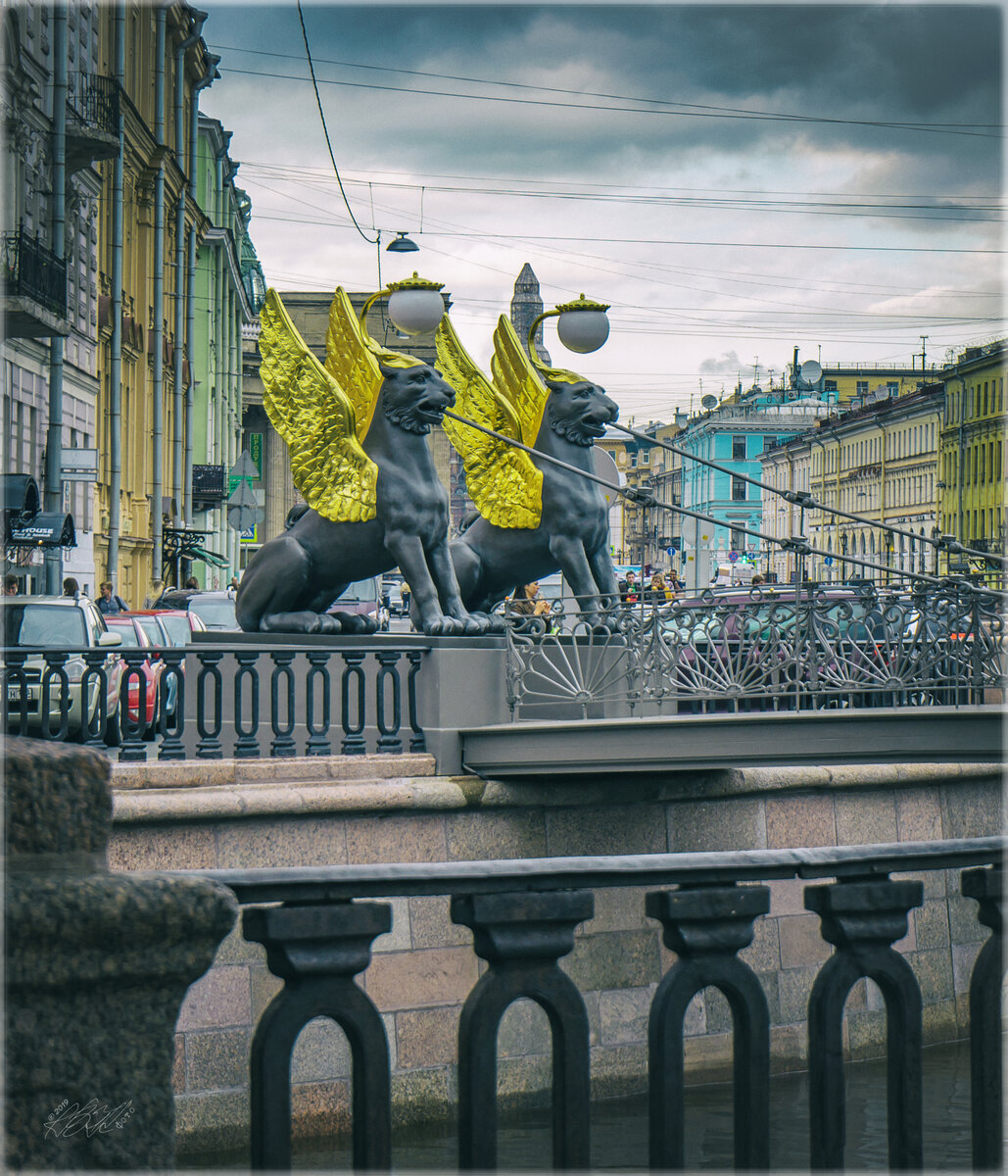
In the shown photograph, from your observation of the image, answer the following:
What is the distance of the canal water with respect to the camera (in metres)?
7.96

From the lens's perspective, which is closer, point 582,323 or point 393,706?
point 393,706

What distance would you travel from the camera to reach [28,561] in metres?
24.2

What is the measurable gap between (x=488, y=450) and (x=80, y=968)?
33.3 ft

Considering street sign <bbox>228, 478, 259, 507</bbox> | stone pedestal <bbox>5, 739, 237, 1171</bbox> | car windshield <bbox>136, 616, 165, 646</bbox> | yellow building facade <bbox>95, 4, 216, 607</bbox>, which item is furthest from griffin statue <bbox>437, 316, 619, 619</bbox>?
yellow building facade <bbox>95, 4, 216, 607</bbox>

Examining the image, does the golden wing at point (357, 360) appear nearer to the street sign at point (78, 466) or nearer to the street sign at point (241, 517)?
the street sign at point (78, 466)

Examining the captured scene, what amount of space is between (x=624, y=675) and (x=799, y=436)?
82.0m

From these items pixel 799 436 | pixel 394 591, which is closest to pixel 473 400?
pixel 394 591

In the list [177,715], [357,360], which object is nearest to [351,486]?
[357,360]

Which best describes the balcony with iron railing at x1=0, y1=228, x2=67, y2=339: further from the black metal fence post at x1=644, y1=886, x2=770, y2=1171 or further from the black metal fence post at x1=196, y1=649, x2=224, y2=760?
the black metal fence post at x1=644, y1=886, x2=770, y2=1171

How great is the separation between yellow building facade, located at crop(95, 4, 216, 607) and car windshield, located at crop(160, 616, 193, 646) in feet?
35.5

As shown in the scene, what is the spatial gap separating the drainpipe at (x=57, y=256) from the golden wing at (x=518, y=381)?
12708 millimetres

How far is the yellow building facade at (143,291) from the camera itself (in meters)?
30.6

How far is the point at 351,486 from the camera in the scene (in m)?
11.0

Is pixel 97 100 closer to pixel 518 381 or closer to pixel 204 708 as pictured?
pixel 518 381
